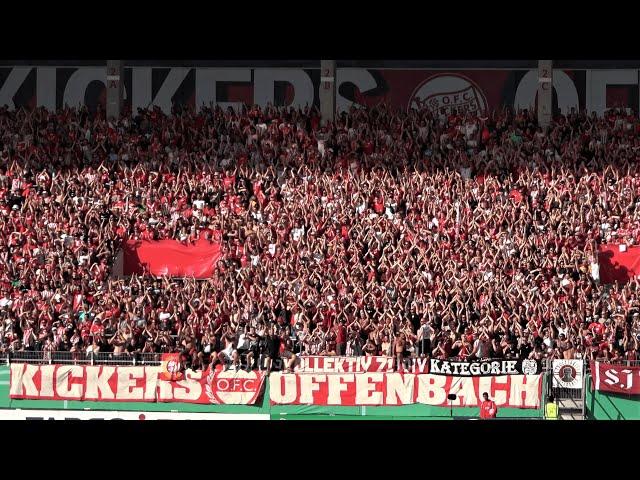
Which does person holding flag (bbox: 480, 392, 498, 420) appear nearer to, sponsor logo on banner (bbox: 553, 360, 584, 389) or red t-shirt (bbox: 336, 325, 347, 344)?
sponsor logo on banner (bbox: 553, 360, 584, 389)

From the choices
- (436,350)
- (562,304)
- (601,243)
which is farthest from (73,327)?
(601,243)

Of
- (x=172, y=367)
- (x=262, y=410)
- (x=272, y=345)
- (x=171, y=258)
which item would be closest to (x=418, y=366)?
(x=262, y=410)

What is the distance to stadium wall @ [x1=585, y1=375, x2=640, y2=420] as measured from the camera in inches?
850

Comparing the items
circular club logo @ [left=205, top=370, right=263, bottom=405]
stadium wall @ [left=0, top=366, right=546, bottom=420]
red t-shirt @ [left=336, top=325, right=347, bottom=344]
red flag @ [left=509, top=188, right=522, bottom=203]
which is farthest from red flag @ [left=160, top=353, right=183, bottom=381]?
red flag @ [left=509, top=188, right=522, bottom=203]

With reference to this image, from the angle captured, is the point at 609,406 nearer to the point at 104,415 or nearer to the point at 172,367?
the point at 172,367

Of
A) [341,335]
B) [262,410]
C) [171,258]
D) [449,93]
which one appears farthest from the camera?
[449,93]

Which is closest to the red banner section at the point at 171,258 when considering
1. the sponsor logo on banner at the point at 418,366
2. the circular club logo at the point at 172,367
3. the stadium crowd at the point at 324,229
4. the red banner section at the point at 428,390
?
the stadium crowd at the point at 324,229

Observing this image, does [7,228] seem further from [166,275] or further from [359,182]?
[359,182]

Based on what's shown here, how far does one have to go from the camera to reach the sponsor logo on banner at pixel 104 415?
2208 cm

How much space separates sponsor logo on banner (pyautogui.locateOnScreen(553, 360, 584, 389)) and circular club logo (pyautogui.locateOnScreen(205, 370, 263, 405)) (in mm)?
5838

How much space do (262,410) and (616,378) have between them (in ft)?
23.1

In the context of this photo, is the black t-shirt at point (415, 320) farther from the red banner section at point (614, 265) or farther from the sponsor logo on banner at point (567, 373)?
the red banner section at point (614, 265)

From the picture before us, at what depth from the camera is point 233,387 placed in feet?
73.2

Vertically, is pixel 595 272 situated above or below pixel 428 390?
above
